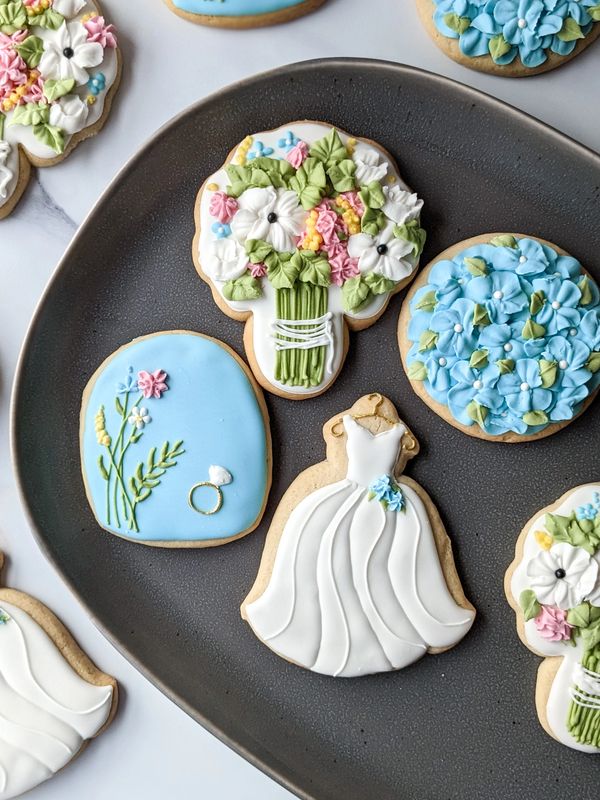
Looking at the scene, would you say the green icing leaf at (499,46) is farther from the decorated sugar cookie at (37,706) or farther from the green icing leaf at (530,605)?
the decorated sugar cookie at (37,706)

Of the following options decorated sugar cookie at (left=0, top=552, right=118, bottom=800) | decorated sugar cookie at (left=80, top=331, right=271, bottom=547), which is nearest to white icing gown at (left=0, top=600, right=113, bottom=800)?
decorated sugar cookie at (left=0, top=552, right=118, bottom=800)

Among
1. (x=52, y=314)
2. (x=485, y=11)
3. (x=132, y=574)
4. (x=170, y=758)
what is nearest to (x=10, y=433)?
(x=52, y=314)

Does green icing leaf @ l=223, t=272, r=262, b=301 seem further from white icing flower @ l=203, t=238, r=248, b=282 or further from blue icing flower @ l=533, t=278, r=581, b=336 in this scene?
blue icing flower @ l=533, t=278, r=581, b=336

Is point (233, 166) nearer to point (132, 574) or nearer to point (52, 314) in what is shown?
point (52, 314)

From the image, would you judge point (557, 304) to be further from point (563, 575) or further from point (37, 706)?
point (37, 706)

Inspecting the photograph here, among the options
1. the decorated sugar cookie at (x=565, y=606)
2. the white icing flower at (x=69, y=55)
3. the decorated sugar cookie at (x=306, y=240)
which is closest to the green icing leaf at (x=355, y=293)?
the decorated sugar cookie at (x=306, y=240)

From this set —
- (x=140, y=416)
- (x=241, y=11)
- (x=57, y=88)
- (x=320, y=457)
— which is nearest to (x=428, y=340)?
(x=320, y=457)
